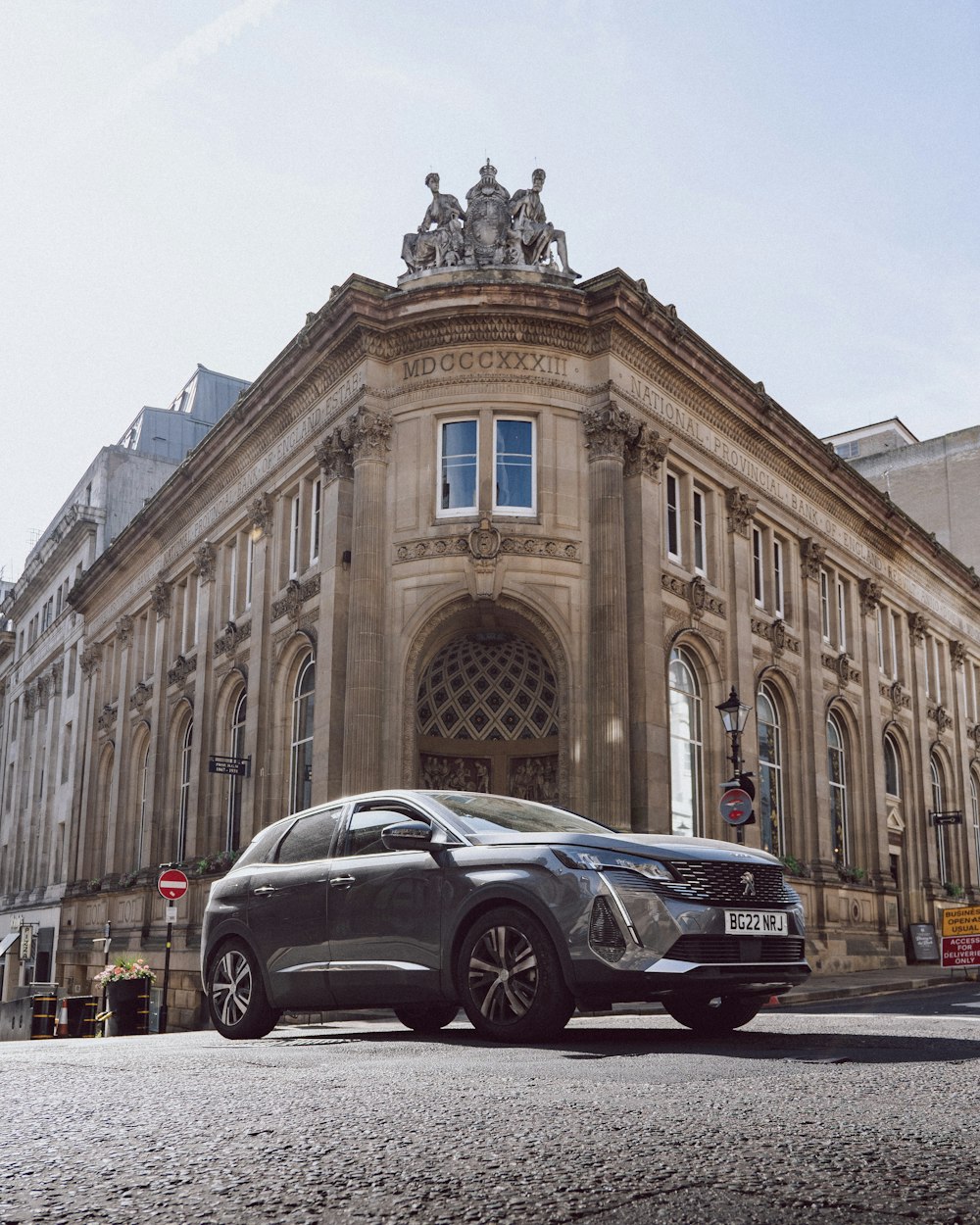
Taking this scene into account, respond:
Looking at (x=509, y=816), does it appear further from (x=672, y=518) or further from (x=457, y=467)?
(x=672, y=518)

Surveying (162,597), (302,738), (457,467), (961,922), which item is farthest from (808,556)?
(162,597)

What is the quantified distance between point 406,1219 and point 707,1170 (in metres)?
0.95

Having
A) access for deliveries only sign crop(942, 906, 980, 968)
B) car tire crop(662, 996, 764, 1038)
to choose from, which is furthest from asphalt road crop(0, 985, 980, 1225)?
access for deliveries only sign crop(942, 906, 980, 968)

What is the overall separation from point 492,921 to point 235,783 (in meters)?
26.2

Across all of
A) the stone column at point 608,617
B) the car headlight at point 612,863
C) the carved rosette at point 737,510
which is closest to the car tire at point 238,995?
the car headlight at point 612,863

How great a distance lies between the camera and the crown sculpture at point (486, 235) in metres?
27.9

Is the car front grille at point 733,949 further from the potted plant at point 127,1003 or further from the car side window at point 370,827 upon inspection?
the potted plant at point 127,1003

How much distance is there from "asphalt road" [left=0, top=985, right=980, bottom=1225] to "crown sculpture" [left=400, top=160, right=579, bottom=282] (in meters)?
23.0

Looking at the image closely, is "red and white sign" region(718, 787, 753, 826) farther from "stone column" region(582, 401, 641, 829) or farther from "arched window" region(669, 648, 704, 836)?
"arched window" region(669, 648, 704, 836)

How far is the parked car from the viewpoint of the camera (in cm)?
784

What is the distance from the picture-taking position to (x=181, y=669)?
37406 mm

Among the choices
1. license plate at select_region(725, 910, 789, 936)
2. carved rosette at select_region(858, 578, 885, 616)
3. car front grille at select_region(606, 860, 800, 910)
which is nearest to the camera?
car front grille at select_region(606, 860, 800, 910)

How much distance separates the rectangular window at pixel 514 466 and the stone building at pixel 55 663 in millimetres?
22377

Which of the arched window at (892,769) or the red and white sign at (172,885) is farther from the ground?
the arched window at (892,769)
